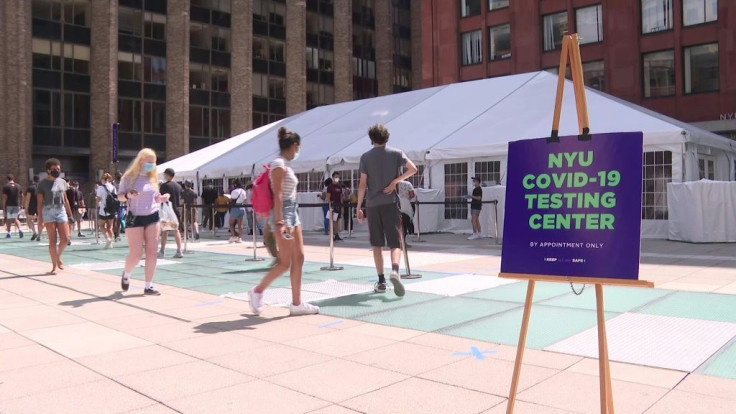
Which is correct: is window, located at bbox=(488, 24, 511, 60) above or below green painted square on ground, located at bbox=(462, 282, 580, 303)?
above

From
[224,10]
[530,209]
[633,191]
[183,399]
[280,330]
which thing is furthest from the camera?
[224,10]

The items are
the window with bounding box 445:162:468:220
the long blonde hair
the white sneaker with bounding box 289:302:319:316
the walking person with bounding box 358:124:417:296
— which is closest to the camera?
the white sneaker with bounding box 289:302:319:316

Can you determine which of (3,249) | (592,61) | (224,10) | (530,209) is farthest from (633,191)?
(224,10)

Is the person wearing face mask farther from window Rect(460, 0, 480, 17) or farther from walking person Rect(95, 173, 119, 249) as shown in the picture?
window Rect(460, 0, 480, 17)

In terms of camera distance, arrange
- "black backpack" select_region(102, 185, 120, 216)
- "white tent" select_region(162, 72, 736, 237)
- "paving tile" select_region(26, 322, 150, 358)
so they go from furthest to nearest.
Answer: "black backpack" select_region(102, 185, 120, 216) < "white tent" select_region(162, 72, 736, 237) < "paving tile" select_region(26, 322, 150, 358)

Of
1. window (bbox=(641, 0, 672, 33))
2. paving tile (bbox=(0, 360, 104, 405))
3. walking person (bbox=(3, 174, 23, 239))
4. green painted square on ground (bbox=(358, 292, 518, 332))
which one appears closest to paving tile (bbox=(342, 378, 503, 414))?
green painted square on ground (bbox=(358, 292, 518, 332))

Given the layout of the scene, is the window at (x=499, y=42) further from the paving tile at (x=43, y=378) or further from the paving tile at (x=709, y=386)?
the paving tile at (x=43, y=378)

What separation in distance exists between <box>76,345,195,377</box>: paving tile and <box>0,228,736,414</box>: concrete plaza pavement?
0.02 m

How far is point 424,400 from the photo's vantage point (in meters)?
3.50

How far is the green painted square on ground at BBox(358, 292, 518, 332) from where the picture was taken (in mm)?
5602

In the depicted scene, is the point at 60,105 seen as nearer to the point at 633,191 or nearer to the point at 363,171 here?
the point at 363,171

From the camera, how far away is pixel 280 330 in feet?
17.9

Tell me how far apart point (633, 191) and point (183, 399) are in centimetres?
277

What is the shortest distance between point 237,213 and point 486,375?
44.2ft
